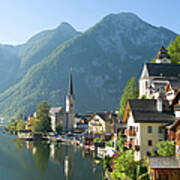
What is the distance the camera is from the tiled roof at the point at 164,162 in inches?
1163

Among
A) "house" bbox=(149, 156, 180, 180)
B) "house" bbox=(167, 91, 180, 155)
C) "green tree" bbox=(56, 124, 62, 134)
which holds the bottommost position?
"green tree" bbox=(56, 124, 62, 134)

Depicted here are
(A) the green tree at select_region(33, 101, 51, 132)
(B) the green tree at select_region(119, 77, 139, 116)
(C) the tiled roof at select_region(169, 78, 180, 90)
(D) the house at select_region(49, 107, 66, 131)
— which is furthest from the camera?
(D) the house at select_region(49, 107, 66, 131)

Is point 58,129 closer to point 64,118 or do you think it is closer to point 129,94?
point 64,118

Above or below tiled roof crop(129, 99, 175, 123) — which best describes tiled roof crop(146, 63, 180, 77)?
above

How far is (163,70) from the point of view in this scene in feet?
247

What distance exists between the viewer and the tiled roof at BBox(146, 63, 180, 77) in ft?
243

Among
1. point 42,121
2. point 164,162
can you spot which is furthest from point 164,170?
point 42,121

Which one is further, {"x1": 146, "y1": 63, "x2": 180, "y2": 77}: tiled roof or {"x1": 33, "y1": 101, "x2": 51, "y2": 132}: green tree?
{"x1": 33, "y1": 101, "x2": 51, "y2": 132}: green tree

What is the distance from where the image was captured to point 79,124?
15162 cm

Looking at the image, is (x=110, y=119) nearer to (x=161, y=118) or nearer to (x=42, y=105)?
(x=42, y=105)

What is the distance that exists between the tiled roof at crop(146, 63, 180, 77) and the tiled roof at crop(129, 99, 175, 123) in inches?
1302

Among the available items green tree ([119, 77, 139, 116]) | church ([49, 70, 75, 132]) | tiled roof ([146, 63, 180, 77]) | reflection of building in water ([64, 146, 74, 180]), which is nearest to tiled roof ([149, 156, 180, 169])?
reflection of building in water ([64, 146, 74, 180])

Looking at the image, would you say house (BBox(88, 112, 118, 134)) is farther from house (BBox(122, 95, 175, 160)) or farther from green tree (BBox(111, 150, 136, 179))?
green tree (BBox(111, 150, 136, 179))

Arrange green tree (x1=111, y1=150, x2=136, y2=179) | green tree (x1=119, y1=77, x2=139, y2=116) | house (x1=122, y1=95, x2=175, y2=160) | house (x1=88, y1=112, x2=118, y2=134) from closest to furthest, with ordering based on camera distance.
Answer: green tree (x1=111, y1=150, x2=136, y2=179)
house (x1=122, y1=95, x2=175, y2=160)
green tree (x1=119, y1=77, x2=139, y2=116)
house (x1=88, y1=112, x2=118, y2=134)
